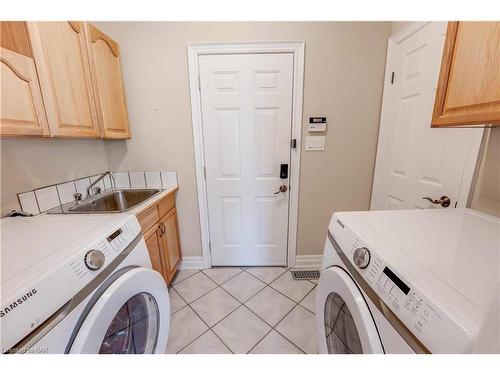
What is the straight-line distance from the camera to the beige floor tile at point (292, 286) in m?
1.65

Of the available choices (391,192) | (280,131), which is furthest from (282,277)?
(280,131)

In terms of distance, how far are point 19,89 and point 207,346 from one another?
5.44 ft

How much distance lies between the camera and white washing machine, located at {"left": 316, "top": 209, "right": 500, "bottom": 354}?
384 millimetres

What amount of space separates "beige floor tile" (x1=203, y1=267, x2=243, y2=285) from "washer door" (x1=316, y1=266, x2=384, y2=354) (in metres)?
1.10

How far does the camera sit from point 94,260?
65cm

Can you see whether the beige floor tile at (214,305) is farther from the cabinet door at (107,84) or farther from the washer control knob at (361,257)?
the cabinet door at (107,84)

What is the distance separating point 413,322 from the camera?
0.44m

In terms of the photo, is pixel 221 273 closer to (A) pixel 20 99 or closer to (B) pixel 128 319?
(B) pixel 128 319

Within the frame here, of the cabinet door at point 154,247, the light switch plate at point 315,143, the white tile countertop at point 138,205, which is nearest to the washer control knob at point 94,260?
the white tile countertop at point 138,205

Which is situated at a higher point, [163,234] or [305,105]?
[305,105]

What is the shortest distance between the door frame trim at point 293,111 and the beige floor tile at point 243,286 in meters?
0.39

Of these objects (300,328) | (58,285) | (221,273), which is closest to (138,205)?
(58,285)
